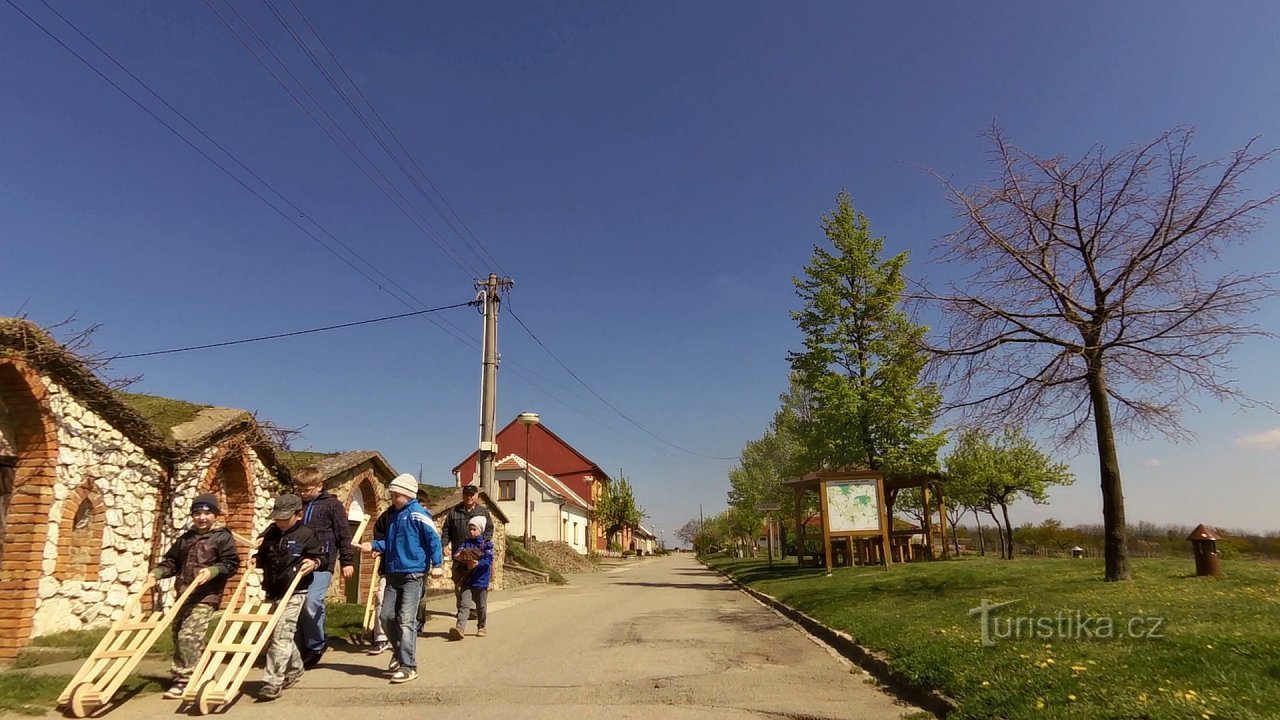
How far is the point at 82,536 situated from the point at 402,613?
15.1ft

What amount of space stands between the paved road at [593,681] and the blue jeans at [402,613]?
304 mm

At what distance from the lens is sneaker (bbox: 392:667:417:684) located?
650 centimetres

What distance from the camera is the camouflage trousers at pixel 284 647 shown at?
587 centimetres

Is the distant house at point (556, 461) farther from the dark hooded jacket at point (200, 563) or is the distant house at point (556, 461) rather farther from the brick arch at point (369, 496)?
the dark hooded jacket at point (200, 563)

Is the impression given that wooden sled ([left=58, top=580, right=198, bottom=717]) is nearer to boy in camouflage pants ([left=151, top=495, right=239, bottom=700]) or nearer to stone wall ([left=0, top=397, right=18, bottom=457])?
boy in camouflage pants ([left=151, top=495, right=239, bottom=700])

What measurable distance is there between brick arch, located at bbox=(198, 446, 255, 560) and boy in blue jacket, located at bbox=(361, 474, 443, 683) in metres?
4.70

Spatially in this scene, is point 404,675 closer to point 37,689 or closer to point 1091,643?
point 37,689

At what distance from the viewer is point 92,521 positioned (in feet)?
27.5

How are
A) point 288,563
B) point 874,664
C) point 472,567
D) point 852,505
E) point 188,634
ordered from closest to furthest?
1. point 188,634
2. point 288,563
3. point 874,664
4. point 472,567
5. point 852,505

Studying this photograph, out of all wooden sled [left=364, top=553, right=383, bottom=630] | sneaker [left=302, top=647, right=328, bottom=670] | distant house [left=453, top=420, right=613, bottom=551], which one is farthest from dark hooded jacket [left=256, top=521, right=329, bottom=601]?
distant house [left=453, top=420, right=613, bottom=551]

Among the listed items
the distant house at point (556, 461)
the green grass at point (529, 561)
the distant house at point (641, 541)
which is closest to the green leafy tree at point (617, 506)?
the distant house at point (556, 461)

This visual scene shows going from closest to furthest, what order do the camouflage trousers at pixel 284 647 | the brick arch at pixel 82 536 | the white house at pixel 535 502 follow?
the camouflage trousers at pixel 284 647
the brick arch at pixel 82 536
the white house at pixel 535 502

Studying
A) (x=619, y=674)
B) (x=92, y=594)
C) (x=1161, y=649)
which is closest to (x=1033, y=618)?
(x=1161, y=649)

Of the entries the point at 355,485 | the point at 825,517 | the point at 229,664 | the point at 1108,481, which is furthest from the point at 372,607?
the point at 825,517
